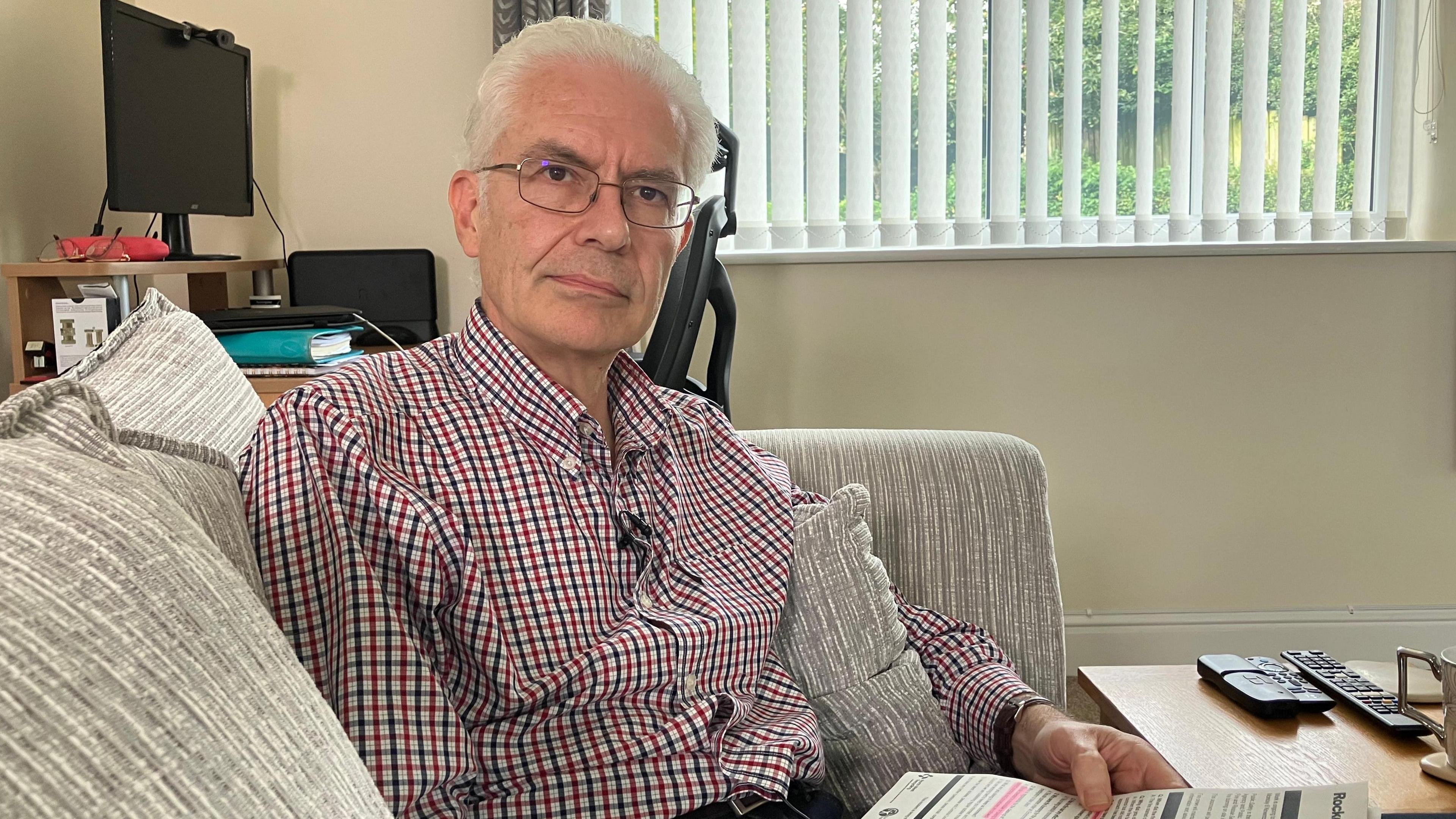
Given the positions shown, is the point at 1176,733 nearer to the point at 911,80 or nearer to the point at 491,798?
the point at 491,798

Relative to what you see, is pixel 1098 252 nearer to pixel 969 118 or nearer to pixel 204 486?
pixel 969 118

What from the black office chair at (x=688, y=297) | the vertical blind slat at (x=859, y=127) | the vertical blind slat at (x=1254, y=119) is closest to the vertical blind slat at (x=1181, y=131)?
the vertical blind slat at (x=1254, y=119)

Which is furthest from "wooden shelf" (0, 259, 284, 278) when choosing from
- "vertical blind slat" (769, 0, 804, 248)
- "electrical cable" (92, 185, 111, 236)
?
"vertical blind slat" (769, 0, 804, 248)

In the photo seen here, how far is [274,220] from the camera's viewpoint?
2686 millimetres

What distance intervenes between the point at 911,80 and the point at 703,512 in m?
1.91

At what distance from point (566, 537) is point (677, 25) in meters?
2.02

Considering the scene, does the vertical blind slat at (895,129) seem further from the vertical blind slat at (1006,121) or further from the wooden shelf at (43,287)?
the wooden shelf at (43,287)

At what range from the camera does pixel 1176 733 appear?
1.05 meters

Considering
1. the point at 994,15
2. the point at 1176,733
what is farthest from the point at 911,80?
the point at 1176,733

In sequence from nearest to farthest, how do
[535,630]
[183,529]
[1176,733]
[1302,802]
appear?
[183,529] < [1302,802] < [535,630] < [1176,733]

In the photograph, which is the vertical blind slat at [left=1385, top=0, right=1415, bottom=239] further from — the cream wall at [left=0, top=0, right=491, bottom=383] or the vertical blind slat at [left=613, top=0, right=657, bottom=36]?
the cream wall at [left=0, top=0, right=491, bottom=383]

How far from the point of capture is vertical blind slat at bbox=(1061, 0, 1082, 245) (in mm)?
2717

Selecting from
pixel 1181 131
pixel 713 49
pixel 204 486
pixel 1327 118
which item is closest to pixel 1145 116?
pixel 1181 131

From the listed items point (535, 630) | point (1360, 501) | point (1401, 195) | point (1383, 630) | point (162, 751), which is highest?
point (1401, 195)
